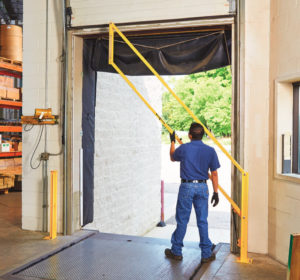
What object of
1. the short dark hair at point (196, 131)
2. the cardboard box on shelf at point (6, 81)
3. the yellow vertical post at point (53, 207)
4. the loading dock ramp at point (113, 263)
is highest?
the cardboard box on shelf at point (6, 81)

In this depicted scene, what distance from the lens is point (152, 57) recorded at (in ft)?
20.9

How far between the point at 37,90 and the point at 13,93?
4.61 m

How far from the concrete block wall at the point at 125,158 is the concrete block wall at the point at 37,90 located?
1.81 meters

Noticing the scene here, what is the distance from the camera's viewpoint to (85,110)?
271 inches

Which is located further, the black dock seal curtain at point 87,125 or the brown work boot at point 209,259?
the black dock seal curtain at point 87,125

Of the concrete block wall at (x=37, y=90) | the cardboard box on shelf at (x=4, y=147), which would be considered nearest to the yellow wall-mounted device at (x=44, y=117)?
the concrete block wall at (x=37, y=90)

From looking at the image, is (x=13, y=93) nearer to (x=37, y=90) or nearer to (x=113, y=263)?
(x=37, y=90)

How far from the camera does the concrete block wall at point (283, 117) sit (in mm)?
4879

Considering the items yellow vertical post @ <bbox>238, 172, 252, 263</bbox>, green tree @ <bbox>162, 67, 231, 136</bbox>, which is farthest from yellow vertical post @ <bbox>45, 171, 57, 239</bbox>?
green tree @ <bbox>162, 67, 231, 136</bbox>

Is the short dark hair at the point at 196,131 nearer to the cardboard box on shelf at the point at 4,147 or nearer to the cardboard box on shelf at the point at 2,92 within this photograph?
the cardboard box on shelf at the point at 2,92

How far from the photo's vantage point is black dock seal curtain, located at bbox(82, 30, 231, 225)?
6.13 meters

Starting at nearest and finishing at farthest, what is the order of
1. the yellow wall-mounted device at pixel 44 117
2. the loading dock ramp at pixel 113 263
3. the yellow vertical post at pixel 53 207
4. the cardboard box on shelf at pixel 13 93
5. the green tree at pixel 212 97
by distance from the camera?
the loading dock ramp at pixel 113 263 < the yellow vertical post at pixel 53 207 < the yellow wall-mounted device at pixel 44 117 < the cardboard box on shelf at pixel 13 93 < the green tree at pixel 212 97

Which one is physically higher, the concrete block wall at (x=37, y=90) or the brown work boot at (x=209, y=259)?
the concrete block wall at (x=37, y=90)

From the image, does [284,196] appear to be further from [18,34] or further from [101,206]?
[18,34]
